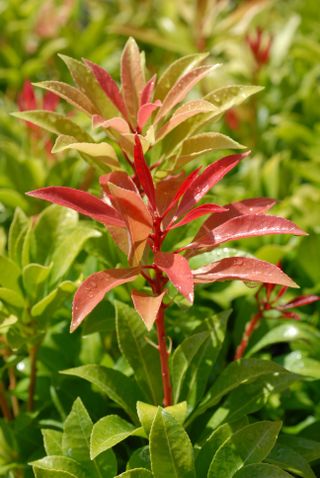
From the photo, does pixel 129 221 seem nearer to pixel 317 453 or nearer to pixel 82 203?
pixel 82 203

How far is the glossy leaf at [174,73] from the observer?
1301 mm

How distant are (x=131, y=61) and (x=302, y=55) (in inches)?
47.2

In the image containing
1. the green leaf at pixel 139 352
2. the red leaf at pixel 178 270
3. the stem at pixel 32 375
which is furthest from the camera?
the stem at pixel 32 375

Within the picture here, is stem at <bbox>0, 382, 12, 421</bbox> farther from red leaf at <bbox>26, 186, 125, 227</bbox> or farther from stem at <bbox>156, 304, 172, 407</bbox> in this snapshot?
red leaf at <bbox>26, 186, 125, 227</bbox>

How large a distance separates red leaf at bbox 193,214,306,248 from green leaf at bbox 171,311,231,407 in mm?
239

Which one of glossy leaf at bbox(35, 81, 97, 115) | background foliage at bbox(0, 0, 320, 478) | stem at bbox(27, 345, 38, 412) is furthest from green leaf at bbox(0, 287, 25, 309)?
glossy leaf at bbox(35, 81, 97, 115)

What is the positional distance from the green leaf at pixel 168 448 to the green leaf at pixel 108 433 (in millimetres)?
81

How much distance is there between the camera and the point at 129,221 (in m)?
1.04

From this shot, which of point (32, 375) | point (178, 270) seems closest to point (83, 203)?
point (178, 270)

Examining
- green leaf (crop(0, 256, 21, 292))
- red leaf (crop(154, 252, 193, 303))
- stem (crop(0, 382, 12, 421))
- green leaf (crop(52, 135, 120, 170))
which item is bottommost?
stem (crop(0, 382, 12, 421))

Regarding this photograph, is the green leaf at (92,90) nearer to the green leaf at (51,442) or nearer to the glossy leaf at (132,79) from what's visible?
the glossy leaf at (132,79)

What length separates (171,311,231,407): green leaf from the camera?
4.17 feet

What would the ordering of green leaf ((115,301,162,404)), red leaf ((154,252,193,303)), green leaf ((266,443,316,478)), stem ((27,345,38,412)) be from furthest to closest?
stem ((27,345,38,412))
green leaf ((115,301,162,404))
green leaf ((266,443,316,478))
red leaf ((154,252,193,303))

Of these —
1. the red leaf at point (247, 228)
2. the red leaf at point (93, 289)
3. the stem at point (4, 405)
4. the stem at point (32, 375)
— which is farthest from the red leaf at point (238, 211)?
the stem at point (4, 405)
